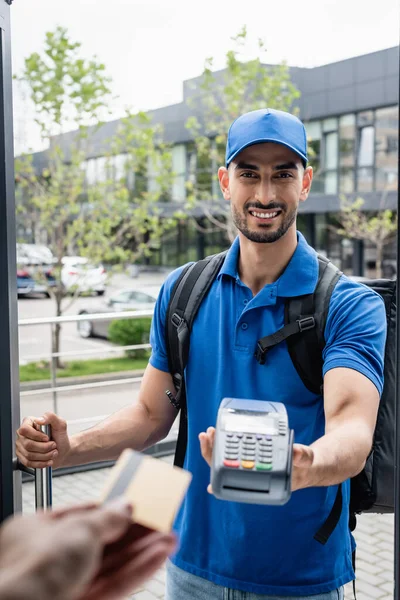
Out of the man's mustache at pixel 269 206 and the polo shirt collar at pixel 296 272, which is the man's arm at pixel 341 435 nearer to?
the polo shirt collar at pixel 296 272

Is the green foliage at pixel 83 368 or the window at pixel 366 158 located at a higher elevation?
the window at pixel 366 158

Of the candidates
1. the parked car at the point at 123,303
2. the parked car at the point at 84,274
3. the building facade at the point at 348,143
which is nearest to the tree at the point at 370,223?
the building facade at the point at 348,143

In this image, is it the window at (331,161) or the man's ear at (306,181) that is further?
the window at (331,161)

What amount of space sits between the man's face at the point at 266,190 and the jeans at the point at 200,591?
901 mm

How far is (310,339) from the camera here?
5.72 feet

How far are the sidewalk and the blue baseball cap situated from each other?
128 inches

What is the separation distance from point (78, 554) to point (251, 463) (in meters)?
0.51

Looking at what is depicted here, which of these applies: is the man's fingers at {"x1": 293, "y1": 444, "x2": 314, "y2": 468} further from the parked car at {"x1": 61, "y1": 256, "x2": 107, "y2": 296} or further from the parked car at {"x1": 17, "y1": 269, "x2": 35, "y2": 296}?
the parked car at {"x1": 17, "y1": 269, "x2": 35, "y2": 296}

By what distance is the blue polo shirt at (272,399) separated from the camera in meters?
1.74

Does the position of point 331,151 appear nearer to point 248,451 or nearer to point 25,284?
point 25,284

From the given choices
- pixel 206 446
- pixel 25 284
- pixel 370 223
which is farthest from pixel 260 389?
pixel 25 284

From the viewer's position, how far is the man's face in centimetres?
186

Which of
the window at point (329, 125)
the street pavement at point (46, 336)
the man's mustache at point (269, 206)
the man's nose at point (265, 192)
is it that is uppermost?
the window at point (329, 125)

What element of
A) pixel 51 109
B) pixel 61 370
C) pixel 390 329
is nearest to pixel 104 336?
pixel 61 370
